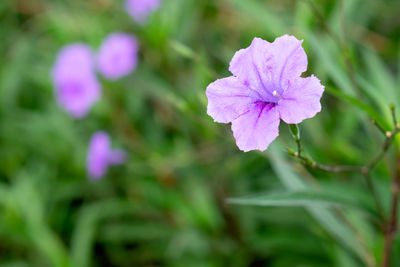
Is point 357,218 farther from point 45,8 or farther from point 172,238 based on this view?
point 45,8

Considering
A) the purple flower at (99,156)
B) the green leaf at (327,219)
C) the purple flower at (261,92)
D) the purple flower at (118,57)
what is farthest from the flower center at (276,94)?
the purple flower at (118,57)

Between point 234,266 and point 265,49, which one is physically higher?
point 265,49

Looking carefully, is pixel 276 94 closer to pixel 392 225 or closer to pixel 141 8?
pixel 392 225

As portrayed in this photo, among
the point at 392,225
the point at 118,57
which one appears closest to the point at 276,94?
the point at 392,225

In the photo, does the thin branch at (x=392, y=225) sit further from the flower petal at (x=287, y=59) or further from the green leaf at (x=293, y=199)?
the flower petal at (x=287, y=59)

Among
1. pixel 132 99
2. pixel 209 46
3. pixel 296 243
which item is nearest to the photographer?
pixel 296 243

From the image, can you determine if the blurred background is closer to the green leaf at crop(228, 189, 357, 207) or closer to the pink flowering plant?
the green leaf at crop(228, 189, 357, 207)

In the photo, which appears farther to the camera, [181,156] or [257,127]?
[181,156]

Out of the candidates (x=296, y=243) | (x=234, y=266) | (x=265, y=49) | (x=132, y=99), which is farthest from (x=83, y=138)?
(x=265, y=49)
